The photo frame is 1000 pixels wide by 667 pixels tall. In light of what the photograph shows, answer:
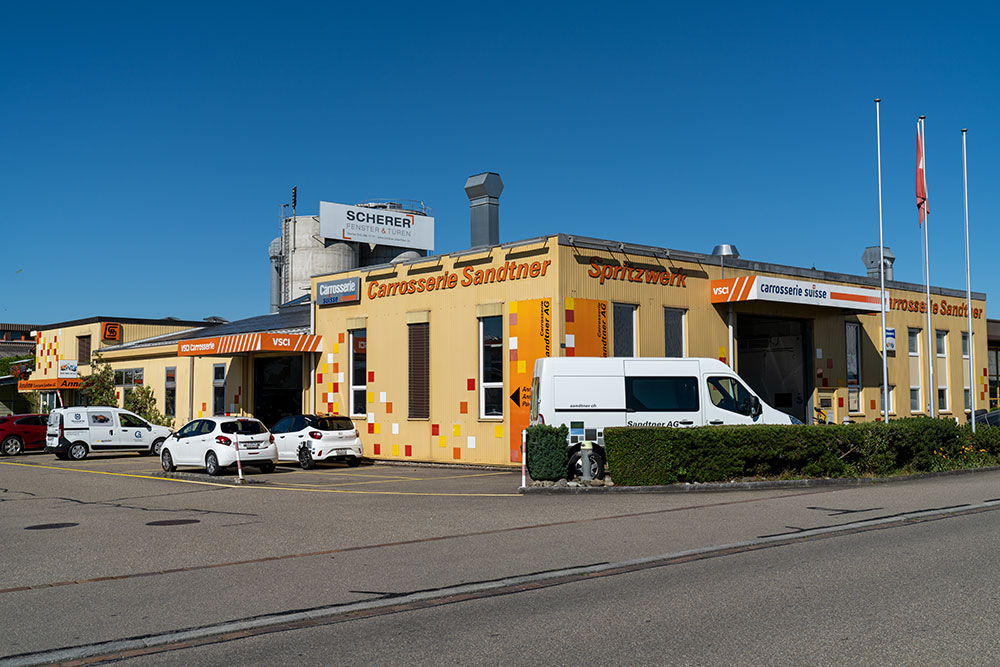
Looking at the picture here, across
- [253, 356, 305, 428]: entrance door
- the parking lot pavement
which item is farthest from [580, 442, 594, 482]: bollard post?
[253, 356, 305, 428]: entrance door

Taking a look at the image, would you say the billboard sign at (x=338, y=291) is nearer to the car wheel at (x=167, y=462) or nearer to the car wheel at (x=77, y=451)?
the car wheel at (x=167, y=462)

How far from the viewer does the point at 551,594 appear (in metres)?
8.55

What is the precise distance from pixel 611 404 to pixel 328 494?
5967mm

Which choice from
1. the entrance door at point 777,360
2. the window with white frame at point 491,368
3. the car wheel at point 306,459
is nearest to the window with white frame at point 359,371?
the car wheel at point 306,459

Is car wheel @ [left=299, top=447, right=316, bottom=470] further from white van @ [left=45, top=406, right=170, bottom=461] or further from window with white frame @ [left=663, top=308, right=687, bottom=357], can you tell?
white van @ [left=45, top=406, right=170, bottom=461]

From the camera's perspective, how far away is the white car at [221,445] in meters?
22.9

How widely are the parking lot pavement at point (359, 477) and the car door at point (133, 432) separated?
2746 mm

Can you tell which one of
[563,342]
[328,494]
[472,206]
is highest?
[472,206]

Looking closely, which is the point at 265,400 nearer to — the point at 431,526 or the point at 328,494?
the point at 328,494

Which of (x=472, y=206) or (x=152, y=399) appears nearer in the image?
(x=472, y=206)

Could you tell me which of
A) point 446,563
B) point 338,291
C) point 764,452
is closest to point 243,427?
point 338,291

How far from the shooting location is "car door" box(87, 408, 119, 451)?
32125mm

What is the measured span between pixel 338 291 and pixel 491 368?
732 centimetres

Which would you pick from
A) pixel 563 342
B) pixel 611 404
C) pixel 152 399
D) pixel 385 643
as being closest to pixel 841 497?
pixel 611 404
